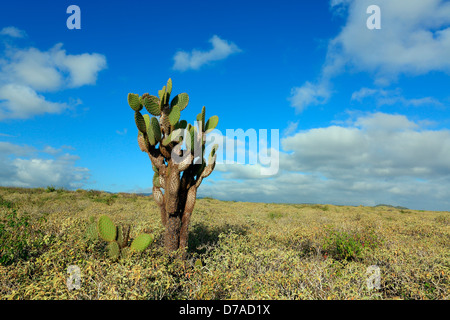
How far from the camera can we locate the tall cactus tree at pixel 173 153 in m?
7.80

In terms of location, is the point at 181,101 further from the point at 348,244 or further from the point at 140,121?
the point at 348,244

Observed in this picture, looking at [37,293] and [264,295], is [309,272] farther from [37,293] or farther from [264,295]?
[37,293]

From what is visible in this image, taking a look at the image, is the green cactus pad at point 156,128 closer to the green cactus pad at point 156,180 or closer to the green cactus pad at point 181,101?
the green cactus pad at point 181,101

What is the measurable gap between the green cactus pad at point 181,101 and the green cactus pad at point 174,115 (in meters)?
0.21

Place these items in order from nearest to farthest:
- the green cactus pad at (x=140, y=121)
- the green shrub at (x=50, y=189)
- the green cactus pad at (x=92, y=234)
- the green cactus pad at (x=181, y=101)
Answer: the green cactus pad at (x=92, y=234) < the green cactus pad at (x=140, y=121) < the green cactus pad at (x=181, y=101) < the green shrub at (x=50, y=189)

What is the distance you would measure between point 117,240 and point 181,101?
4.92 m

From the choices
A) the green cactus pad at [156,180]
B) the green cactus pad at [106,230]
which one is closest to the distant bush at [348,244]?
the green cactus pad at [156,180]

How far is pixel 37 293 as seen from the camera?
14.8 ft

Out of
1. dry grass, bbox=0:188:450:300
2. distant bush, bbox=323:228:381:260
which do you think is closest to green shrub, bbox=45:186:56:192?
dry grass, bbox=0:188:450:300

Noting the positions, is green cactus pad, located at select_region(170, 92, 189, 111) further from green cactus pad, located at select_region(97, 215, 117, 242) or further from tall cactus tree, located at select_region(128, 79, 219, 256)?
green cactus pad, located at select_region(97, 215, 117, 242)

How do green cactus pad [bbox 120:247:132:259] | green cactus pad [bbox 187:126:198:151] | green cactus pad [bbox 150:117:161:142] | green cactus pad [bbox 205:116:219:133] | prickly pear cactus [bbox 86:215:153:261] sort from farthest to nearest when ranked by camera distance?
green cactus pad [bbox 205:116:219:133], green cactus pad [bbox 187:126:198:151], green cactus pad [bbox 150:117:161:142], prickly pear cactus [bbox 86:215:153:261], green cactus pad [bbox 120:247:132:259]

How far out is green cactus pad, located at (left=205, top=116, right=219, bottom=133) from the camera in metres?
8.57

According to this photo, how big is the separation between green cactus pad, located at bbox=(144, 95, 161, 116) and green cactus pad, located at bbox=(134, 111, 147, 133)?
347 mm
